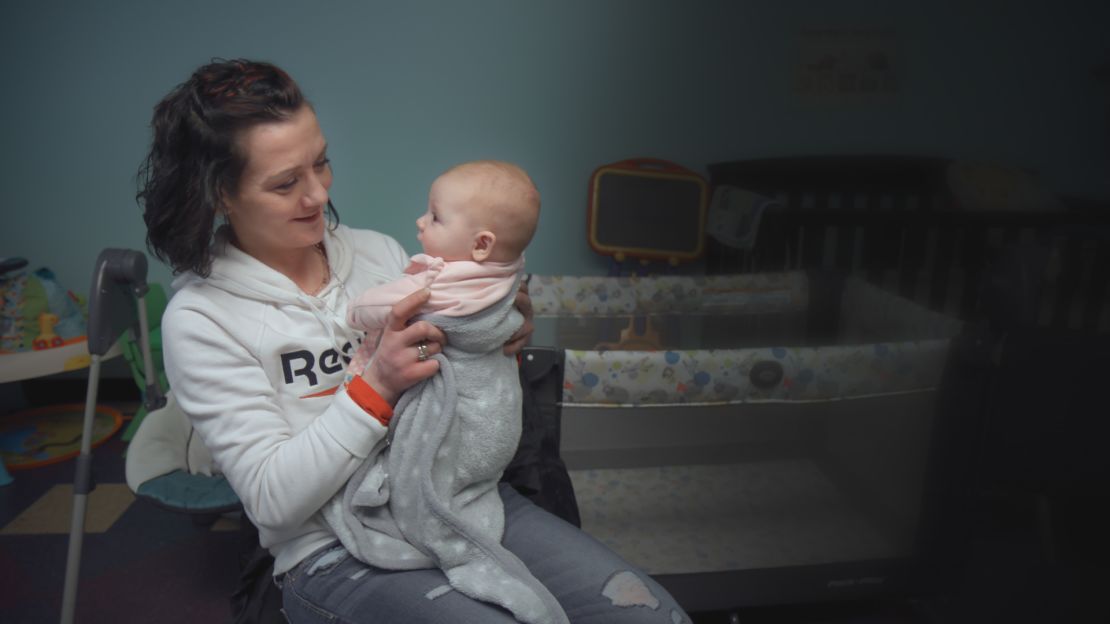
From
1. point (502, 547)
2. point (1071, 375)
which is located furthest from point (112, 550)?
point (1071, 375)

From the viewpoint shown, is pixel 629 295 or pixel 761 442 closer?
pixel 761 442

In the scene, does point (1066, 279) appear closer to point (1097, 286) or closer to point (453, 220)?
point (1097, 286)

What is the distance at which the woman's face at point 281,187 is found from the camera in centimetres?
72

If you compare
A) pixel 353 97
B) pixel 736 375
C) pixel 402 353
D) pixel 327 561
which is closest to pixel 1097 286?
pixel 736 375

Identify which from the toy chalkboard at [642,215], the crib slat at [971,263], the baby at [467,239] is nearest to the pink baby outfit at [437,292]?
the baby at [467,239]

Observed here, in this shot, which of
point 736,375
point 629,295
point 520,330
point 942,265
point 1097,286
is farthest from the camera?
point 629,295

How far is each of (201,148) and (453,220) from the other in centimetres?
27

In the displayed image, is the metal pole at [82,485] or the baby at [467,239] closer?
the baby at [467,239]

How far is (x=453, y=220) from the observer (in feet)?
2.37

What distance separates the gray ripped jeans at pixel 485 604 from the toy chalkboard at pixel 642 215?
3.21 ft

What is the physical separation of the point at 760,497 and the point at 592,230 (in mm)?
874

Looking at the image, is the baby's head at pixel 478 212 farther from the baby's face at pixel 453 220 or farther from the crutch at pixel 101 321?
the crutch at pixel 101 321

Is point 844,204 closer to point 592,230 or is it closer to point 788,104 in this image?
point 788,104

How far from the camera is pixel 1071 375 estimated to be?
2.04 ft
